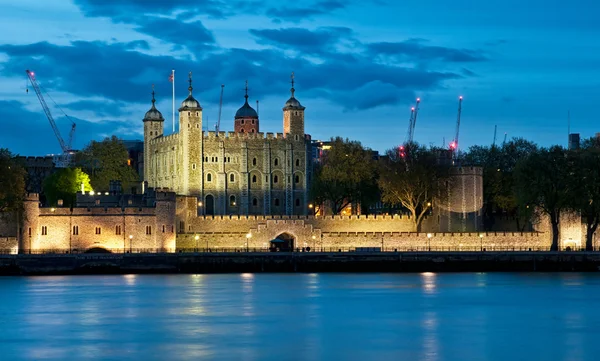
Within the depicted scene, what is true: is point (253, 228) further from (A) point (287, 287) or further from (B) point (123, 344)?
(B) point (123, 344)

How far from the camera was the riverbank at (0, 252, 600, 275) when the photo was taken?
90938 mm

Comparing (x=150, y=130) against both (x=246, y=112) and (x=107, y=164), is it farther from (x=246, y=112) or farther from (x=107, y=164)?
(x=246, y=112)

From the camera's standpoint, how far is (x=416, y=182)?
345 ft

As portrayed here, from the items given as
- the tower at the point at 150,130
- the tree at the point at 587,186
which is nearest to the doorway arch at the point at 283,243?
the tree at the point at 587,186

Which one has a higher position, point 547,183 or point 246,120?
point 246,120

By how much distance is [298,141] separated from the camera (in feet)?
403

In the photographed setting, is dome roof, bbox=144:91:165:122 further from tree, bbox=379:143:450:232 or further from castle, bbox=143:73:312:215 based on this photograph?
tree, bbox=379:143:450:232

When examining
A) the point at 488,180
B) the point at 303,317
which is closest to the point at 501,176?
the point at 488,180

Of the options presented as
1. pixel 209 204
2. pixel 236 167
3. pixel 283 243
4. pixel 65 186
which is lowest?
pixel 283 243

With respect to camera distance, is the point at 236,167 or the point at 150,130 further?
the point at 150,130

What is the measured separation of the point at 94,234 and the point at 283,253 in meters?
13.0

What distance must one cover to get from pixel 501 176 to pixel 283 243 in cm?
1846

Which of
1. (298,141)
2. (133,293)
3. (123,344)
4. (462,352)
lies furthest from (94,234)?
(462,352)

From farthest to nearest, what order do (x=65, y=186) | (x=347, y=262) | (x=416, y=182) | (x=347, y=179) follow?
Result: (x=65, y=186) < (x=347, y=179) < (x=416, y=182) < (x=347, y=262)
